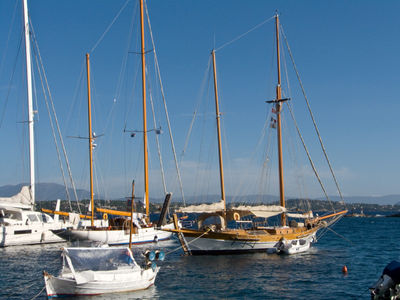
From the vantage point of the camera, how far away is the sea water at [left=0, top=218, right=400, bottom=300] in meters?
28.9

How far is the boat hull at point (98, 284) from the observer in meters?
26.6

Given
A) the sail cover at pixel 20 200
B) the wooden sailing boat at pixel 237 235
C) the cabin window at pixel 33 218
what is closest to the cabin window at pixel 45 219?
the cabin window at pixel 33 218

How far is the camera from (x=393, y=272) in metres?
24.1

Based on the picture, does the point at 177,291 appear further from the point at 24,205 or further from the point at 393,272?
the point at 24,205

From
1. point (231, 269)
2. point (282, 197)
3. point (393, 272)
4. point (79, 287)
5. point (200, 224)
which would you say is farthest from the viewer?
point (282, 197)

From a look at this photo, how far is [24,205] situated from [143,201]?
14.8 metres

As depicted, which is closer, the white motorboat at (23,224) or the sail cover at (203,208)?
the sail cover at (203,208)

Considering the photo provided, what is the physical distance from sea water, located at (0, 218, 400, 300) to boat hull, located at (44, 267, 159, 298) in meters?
0.48

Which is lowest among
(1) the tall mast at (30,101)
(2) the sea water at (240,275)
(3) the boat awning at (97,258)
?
(2) the sea water at (240,275)

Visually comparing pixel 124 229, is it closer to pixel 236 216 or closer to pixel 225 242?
pixel 236 216

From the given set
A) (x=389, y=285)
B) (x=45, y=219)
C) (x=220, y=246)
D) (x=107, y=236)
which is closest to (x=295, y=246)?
(x=220, y=246)

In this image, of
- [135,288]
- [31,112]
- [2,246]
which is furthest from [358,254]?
[31,112]

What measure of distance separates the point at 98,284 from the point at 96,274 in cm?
60

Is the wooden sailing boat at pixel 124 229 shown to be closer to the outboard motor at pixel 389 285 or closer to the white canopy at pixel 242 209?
the white canopy at pixel 242 209
